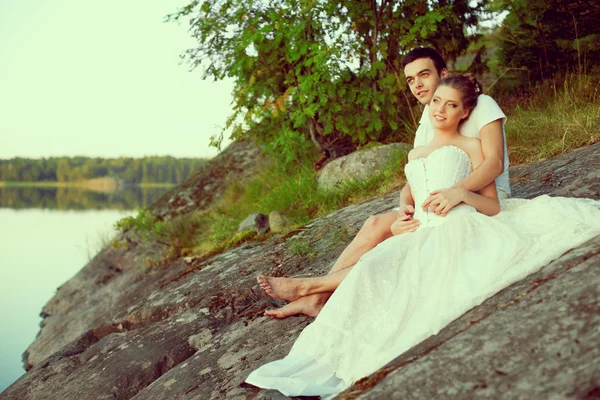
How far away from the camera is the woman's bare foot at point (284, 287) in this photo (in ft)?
12.4

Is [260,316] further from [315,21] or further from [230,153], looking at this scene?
[230,153]

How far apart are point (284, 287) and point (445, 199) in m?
1.25

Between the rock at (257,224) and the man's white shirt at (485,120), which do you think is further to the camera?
the rock at (257,224)

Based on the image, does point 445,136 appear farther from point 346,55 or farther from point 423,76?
point 346,55

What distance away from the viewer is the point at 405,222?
137 inches

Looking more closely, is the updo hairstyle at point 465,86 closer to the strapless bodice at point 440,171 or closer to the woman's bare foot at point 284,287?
the strapless bodice at point 440,171

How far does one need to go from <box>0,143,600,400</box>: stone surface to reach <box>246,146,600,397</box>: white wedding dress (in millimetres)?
86

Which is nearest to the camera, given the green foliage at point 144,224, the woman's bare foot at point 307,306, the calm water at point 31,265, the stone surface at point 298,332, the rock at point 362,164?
the stone surface at point 298,332

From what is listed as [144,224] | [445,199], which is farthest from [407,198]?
[144,224]

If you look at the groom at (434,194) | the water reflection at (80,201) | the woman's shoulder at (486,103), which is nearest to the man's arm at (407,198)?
the groom at (434,194)

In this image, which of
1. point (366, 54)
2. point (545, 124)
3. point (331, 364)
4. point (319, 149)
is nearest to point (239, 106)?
point (319, 149)

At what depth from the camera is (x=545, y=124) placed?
5.82m

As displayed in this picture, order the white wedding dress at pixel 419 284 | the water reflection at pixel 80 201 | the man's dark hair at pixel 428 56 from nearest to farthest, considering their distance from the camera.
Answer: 1. the white wedding dress at pixel 419 284
2. the man's dark hair at pixel 428 56
3. the water reflection at pixel 80 201

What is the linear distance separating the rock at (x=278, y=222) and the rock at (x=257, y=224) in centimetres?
12
